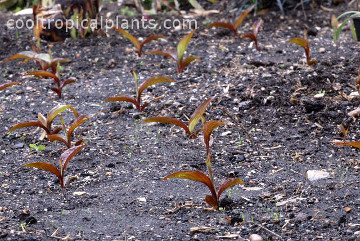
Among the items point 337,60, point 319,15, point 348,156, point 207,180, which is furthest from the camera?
point 319,15

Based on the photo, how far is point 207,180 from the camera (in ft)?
7.37

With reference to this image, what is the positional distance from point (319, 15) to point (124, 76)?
85.1 inches

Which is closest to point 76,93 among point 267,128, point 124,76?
point 124,76

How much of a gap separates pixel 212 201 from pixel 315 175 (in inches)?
22.4

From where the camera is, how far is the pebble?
2504mm

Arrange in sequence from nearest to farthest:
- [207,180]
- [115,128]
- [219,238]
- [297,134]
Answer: [219,238], [207,180], [297,134], [115,128]

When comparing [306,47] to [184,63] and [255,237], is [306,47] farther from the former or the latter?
[255,237]

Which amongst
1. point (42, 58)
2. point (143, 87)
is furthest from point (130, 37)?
point (143, 87)

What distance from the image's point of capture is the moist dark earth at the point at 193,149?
2211 mm

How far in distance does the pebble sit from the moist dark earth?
2 centimetres

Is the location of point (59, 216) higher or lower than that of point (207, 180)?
lower

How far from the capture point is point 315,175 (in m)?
2.52

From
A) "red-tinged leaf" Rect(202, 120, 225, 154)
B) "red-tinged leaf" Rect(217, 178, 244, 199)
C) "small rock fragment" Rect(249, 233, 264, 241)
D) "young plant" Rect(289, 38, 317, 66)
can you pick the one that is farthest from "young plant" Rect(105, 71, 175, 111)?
"small rock fragment" Rect(249, 233, 264, 241)

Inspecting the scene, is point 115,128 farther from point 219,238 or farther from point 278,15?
point 278,15
